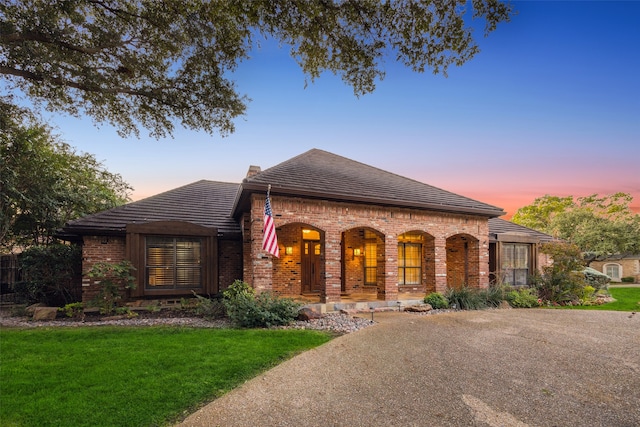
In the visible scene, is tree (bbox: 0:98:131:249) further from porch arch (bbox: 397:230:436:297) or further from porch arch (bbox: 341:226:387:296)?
porch arch (bbox: 397:230:436:297)

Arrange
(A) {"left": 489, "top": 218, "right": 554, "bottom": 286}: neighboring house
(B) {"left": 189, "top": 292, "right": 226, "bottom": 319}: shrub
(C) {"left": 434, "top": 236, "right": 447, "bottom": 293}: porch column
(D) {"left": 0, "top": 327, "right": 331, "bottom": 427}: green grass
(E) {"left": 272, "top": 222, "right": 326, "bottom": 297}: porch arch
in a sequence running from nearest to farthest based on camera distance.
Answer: (D) {"left": 0, "top": 327, "right": 331, "bottom": 427}: green grass → (B) {"left": 189, "top": 292, "right": 226, "bottom": 319}: shrub → (C) {"left": 434, "top": 236, "right": 447, "bottom": 293}: porch column → (E) {"left": 272, "top": 222, "right": 326, "bottom": 297}: porch arch → (A) {"left": 489, "top": 218, "right": 554, "bottom": 286}: neighboring house

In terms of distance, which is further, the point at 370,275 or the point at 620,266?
the point at 620,266

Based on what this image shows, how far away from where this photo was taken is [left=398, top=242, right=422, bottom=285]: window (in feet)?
43.1

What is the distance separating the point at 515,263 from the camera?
545 inches

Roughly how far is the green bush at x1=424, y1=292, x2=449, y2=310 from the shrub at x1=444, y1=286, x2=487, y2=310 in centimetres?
32

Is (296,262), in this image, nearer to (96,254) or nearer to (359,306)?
(359,306)

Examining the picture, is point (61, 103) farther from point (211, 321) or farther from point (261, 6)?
point (211, 321)

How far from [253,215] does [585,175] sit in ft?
48.7

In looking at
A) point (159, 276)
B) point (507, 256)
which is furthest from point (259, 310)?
point (507, 256)

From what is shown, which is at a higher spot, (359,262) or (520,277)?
(359,262)

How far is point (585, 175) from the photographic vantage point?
14.1m

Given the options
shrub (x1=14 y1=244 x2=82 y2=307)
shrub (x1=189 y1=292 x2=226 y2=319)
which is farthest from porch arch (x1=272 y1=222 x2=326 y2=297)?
shrub (x1=14 y1=244 x2=82 y2=307)

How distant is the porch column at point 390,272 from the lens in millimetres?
10742

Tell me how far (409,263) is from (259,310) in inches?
305
